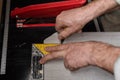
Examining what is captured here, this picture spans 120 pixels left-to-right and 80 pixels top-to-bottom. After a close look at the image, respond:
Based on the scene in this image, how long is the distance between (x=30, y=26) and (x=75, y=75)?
0.83ft

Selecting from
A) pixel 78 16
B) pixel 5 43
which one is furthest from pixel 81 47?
pixel 5 43

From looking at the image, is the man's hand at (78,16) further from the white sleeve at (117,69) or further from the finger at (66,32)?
the white sleeve at (117,69)

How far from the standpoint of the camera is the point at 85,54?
781 millimetres

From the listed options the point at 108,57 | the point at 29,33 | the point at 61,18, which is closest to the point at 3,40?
the point at 29,33

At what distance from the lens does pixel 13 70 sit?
0.85m

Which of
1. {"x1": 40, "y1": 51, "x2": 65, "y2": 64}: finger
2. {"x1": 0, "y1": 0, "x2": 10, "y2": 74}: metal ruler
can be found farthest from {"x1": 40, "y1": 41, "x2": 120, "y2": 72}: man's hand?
{"x1": 0, "y1": 0, "x2": 10, "y2": 74}: metal ruler

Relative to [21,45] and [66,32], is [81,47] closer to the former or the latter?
[66,32]

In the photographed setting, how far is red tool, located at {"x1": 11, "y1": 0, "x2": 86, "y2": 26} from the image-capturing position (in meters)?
0.91

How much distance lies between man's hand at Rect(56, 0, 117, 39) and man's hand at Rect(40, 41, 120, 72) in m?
0.07

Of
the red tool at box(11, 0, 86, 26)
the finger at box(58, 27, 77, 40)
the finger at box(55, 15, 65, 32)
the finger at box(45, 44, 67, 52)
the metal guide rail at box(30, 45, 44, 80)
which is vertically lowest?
the metal guide rail at box(30, 45, 44, 80)

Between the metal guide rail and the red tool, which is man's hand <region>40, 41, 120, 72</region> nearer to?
the metal guide rail

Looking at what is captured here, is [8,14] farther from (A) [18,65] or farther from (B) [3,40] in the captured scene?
(A) [18,65]

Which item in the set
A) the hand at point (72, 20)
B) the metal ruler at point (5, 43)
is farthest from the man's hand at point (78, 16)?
the metal ruler at point (5, 43)

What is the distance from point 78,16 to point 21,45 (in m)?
0.23
